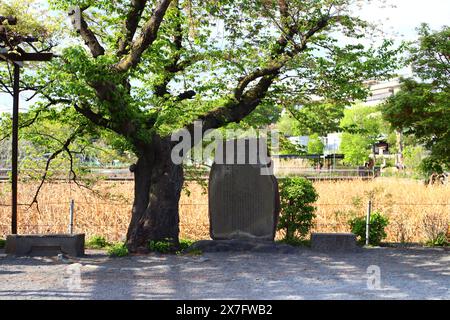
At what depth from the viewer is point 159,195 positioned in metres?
11.9

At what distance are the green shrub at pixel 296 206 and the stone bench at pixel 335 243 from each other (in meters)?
0.78

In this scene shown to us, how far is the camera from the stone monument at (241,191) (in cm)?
A: 1259

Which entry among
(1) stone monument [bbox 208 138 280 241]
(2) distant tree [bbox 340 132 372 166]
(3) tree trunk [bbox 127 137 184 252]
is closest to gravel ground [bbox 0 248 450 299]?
(3) tree trunk [bbox 127 137 184 252]

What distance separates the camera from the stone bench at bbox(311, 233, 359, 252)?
12.4 meters

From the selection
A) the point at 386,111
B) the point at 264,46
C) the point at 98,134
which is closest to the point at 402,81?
the point at 386,111

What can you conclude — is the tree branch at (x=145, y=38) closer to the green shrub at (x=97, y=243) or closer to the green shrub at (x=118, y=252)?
the green shrub at (x=118, y=252)

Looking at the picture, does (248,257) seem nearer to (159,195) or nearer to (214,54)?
(159,195)

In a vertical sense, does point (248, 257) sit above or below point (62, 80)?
below

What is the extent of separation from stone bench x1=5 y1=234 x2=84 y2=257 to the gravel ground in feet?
0.98

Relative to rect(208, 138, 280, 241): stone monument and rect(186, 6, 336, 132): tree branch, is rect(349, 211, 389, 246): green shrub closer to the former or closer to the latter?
rect(208, 138, 280, 241): stone monument

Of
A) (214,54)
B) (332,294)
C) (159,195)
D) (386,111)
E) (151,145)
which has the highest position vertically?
(214,54)

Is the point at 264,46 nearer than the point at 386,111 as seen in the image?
Yes
